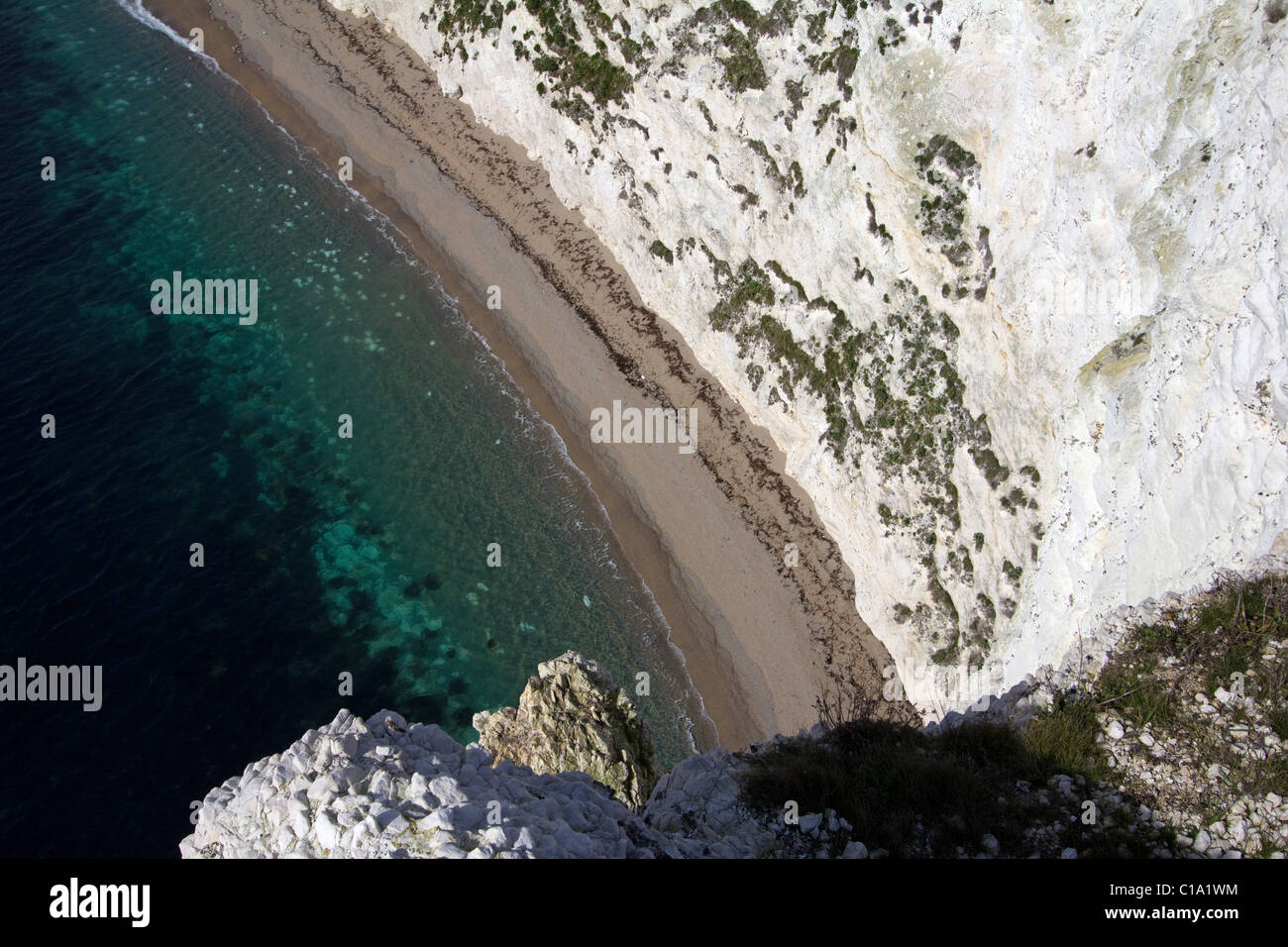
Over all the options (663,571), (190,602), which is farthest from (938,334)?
(190,602)

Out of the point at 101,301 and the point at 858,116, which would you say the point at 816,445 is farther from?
the point at 101,301

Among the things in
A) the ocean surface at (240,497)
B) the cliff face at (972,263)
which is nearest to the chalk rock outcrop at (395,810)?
the ocean surface at (240,497)

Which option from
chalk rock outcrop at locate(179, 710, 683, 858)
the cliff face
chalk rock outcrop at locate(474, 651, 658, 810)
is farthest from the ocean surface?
chalk rock outcrop at locate(179, 710, 683, 858)

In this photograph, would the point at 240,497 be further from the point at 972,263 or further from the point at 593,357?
the point at 972,263

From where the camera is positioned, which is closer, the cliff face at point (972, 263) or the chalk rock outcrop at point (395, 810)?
the chalk rock outcrop at point (395, 810)

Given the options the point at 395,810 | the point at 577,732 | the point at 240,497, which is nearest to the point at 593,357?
the point at 240,497

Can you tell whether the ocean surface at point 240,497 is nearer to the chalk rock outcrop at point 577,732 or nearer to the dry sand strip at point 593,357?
the dry sand strip at point 593,357
